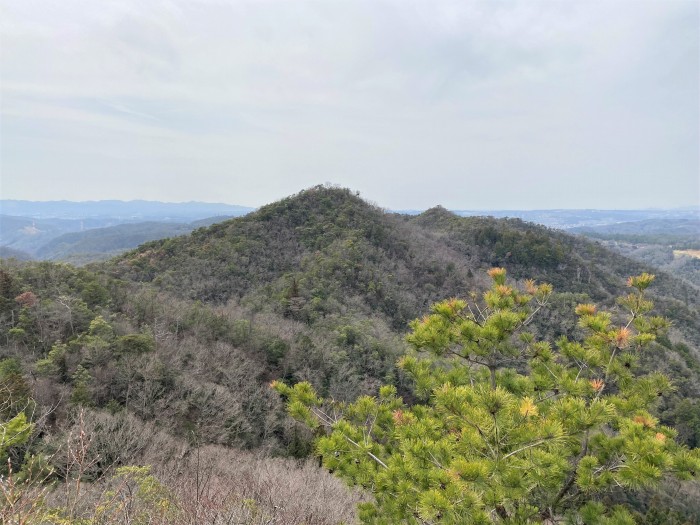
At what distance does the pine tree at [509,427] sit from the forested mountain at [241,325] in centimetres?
68

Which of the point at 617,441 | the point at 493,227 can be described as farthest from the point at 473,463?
the point at 493,227

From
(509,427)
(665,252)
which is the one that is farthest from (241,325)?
(665,252)

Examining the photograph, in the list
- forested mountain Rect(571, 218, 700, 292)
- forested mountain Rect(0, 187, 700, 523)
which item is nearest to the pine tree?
forested mountain Rect(0, 187, 700, 523)

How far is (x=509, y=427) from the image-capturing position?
337 cm

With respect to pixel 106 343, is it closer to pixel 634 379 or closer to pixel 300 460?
pixel 300 460

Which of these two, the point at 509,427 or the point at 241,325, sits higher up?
the point at 509,427

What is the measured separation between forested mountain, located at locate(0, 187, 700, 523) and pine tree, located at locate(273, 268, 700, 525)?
26.8 inches

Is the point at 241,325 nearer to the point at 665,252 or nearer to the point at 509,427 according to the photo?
the point at 509,427

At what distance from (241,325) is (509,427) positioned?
2079cm

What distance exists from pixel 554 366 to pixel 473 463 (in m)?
1.98

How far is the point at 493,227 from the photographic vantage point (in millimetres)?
61812

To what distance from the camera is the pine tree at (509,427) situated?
3.16 metres

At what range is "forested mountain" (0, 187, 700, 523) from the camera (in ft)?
43.4

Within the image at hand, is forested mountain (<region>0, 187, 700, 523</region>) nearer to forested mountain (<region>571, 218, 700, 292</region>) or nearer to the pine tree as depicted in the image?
the pine tree
